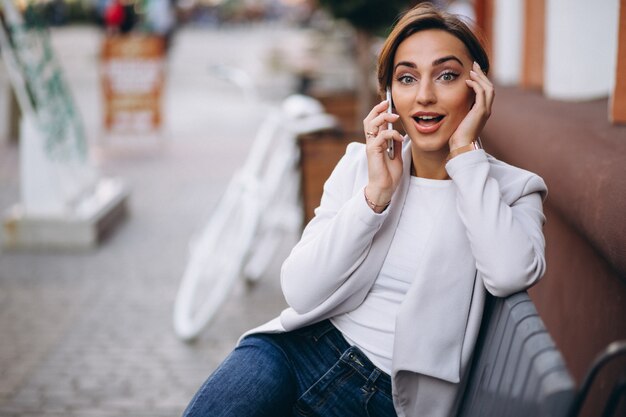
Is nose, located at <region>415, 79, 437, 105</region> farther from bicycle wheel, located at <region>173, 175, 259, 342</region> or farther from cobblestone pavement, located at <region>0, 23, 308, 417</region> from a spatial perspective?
bicycle wheel, located at <region>173, 175, 259, 342</region>

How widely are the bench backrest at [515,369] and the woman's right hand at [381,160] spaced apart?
0.41 metres

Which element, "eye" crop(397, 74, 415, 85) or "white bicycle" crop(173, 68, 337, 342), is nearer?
"eye" crop(397, 74, 415, 85)

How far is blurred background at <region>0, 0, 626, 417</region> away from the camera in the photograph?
2.88 m

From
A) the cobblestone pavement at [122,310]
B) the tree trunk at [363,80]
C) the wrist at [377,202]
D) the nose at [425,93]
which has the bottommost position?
the cobblestone pavement at [122,310]

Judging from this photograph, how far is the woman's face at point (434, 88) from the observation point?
7.13 feet

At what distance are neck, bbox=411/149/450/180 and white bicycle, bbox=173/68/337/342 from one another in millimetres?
2593

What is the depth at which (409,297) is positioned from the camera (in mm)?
2066

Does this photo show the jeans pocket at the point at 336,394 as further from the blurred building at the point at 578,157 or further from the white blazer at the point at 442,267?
the blurred building at the point at 578,157

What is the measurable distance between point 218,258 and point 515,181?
329 centimetres

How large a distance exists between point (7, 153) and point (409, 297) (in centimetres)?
988

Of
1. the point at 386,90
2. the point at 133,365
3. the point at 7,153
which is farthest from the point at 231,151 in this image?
the point at 386,90

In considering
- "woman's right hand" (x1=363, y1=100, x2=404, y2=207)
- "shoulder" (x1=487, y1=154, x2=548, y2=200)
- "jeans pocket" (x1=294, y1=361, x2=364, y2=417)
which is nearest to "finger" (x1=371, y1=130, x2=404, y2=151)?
"woman's right hand" (x1=363, y1=100, x2=404, y2=207)

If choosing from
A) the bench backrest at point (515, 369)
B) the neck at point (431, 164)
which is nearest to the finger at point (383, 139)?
the neck at point (431, 164)

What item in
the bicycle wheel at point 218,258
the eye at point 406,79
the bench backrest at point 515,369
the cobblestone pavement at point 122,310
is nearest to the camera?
the bench backrest at point 515,369
